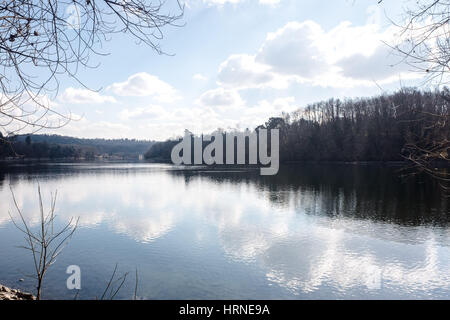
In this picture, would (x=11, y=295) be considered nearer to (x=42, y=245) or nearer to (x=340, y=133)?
(x=42, y=245)

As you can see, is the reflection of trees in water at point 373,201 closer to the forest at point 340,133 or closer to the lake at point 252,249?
the lake at point 252,249

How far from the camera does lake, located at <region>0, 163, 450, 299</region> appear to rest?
9.41 metres

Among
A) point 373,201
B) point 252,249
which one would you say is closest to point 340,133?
point 373,201

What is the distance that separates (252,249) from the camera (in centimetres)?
1308

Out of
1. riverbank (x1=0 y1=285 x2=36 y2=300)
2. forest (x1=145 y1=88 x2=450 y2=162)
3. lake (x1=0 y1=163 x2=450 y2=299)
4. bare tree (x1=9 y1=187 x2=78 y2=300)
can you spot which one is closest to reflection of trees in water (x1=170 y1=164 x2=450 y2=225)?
lake (x1=0 y1=163 x2=450 y2=299)

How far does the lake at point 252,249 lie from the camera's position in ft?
30.9

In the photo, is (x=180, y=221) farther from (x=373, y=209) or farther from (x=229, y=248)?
(x=373, y=209)

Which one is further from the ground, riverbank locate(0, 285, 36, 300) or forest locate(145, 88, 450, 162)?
forest locate(145, 88, 450, 162)

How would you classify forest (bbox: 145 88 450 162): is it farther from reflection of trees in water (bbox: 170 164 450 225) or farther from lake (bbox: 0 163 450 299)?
lake (bbox: 0 163 450 299)

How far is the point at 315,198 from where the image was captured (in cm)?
2612

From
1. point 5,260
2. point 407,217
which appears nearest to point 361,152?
point 407,217

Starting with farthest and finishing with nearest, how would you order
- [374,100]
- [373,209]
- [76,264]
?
[374,100] < [373,209] < [76,264]

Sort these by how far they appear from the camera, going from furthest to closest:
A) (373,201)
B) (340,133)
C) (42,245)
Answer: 1. (340,133)
2. (373,201)
3. (42,245)
